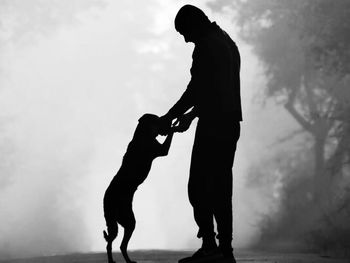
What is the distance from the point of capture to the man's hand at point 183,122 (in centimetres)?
719

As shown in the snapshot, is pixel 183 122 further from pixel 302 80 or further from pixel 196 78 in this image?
pixel 302 80

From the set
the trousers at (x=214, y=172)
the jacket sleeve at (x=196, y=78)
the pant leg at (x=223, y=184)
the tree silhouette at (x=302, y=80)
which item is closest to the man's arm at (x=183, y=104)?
the jacket sleeve at (x=196, y=78)

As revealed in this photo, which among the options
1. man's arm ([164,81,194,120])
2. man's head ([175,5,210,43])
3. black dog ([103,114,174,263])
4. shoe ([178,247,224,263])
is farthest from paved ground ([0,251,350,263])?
man's head ([175,5,210,43])

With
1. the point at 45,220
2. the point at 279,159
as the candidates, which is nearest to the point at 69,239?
the point at 45,220

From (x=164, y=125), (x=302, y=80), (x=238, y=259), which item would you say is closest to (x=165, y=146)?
(x=164, y=125)

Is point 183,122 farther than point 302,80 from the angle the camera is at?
No

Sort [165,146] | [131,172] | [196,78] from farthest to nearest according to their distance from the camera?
[165,146]
[131,172]
[196,78]

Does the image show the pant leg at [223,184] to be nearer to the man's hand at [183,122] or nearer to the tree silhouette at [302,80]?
the man's hand at [183,122]

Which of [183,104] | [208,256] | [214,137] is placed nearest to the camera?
[208,256]

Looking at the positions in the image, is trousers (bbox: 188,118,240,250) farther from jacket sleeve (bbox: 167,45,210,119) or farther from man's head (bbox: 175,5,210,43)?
man's head (bbox: 175,5,210,43)

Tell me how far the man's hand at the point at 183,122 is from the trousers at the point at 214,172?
369 mm

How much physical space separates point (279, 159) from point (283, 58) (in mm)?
4287

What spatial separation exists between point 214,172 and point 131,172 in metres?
1.07

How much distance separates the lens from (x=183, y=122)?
723 cm
